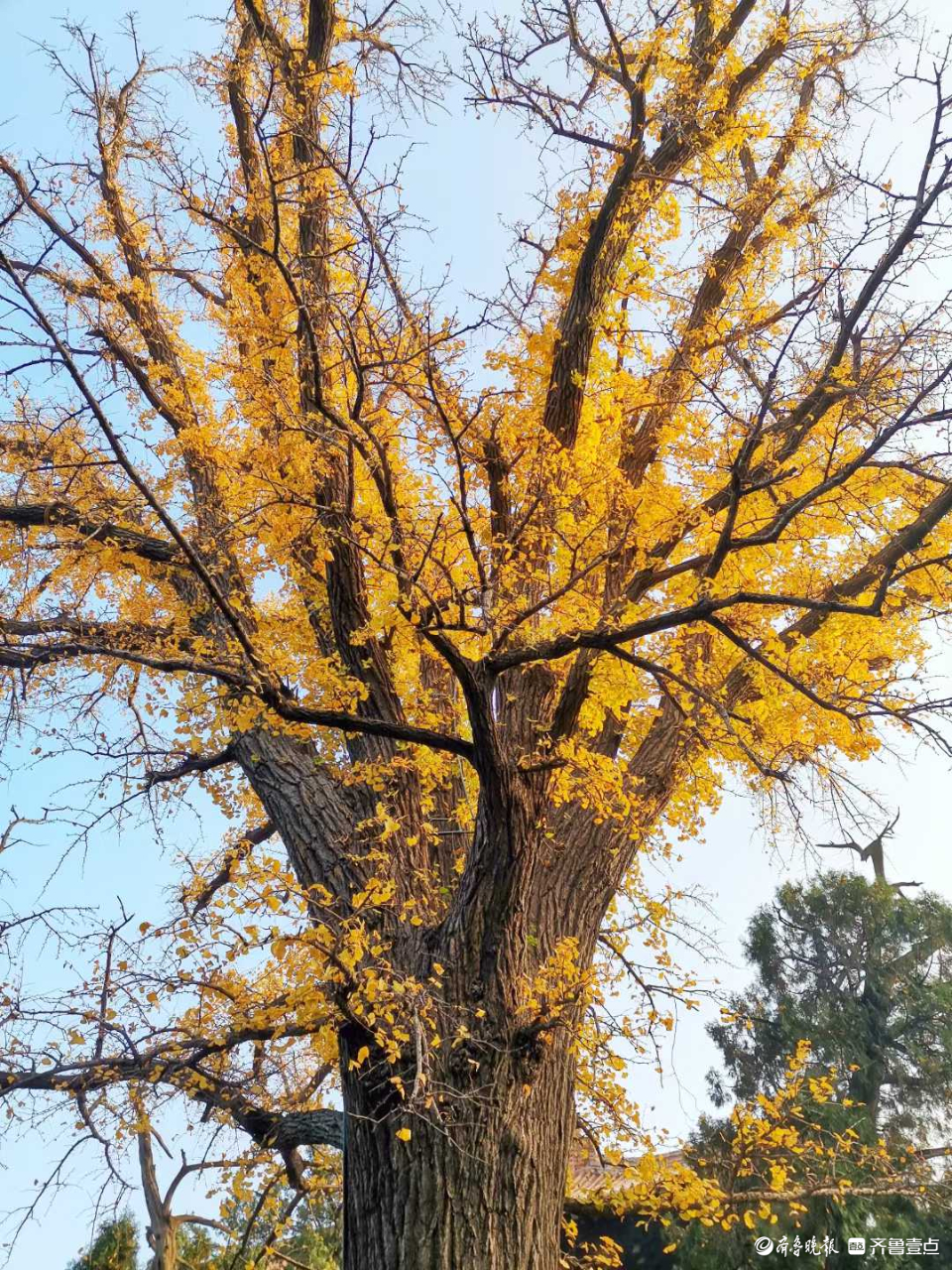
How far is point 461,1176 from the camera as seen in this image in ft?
10.7

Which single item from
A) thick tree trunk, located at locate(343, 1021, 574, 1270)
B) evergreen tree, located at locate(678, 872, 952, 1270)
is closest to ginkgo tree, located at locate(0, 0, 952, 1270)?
thick tree trunk, located at locate(343, 1021, 574, 1270)

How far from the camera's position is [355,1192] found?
11.3ft

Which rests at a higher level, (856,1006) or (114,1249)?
(856,1006)

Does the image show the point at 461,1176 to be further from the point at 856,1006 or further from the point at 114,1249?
the point at 114,1249

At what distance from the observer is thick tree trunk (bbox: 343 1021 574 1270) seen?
10.4ft

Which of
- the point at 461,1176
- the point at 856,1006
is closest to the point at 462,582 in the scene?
the point at 461,1176

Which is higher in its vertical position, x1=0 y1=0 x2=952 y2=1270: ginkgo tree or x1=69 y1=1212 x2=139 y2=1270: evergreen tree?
x1=0 y1=0 x2=952 y2=1270: ginkgo tree

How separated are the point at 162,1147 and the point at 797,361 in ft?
Result: 13.2

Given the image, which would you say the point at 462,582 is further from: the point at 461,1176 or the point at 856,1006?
the point at 856,1006

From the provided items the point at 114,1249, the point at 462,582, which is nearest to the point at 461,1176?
the point at 462,582

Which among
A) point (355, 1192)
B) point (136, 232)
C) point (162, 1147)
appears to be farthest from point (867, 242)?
point (136, 232)

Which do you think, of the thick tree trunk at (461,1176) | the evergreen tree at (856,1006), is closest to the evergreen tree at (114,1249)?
the evergreen tree at (856,1006)

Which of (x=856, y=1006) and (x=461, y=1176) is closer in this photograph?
(x=461, y=1176)

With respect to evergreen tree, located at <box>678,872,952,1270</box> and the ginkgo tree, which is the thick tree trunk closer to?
the ginkgo tree
